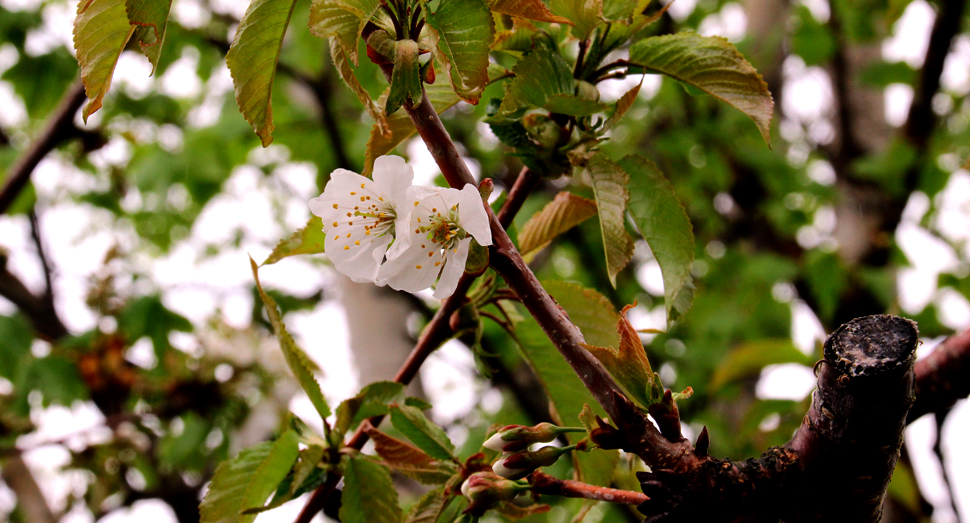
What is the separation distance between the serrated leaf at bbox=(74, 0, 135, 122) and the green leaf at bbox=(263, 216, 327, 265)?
177 mm

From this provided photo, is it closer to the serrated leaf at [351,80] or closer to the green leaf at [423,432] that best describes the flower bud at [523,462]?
the green leaf at [423,432]

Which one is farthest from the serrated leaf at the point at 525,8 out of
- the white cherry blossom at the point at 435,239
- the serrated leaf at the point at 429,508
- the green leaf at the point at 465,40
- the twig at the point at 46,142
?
the twig at the point at 46,142

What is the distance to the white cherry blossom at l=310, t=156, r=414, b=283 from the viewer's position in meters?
0.50

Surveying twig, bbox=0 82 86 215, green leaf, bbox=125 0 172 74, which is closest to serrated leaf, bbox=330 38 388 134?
green leaf, bbox=125 0 172 74

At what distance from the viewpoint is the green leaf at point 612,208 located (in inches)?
19.8

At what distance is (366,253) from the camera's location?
0.53m

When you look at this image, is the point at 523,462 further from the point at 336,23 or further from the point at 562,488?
the point at 336,23

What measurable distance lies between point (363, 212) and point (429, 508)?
250 mm

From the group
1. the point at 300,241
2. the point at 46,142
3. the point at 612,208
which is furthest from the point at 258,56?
the point at 46,142

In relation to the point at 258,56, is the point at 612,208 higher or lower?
lower

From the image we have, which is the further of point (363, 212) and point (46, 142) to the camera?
point (46, 142)

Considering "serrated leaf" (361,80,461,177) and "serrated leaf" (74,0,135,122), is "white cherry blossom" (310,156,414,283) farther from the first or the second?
"serrated leaf" (74,0,135,122)

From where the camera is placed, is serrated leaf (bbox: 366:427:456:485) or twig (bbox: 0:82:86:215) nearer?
serrated leaf (bbox: 366:427:456:485)

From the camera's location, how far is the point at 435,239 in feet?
1.65
